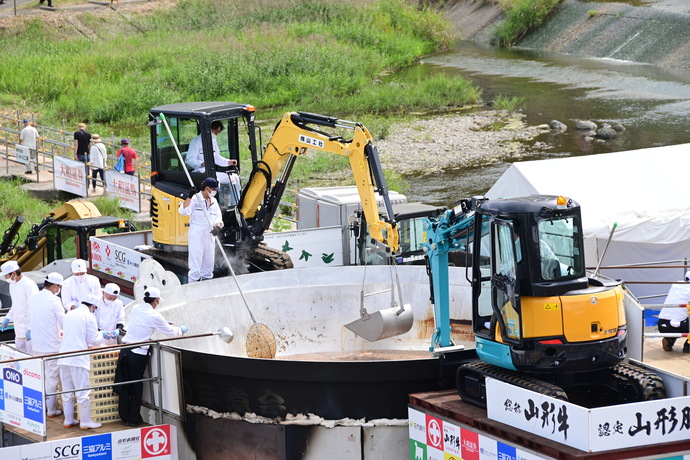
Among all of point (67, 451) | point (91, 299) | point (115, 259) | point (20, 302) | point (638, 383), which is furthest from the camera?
point (115, 259)

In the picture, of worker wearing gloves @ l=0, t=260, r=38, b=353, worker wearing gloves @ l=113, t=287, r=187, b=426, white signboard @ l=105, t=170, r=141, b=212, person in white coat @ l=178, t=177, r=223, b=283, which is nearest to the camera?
worker wearing gloves @ l=113, t=287, r=187, b=426

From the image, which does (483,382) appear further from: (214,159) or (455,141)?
(455,141)

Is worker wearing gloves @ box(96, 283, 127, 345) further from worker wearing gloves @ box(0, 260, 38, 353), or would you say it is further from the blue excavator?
the blue excavator

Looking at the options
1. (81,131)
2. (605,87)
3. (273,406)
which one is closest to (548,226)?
(273,406)

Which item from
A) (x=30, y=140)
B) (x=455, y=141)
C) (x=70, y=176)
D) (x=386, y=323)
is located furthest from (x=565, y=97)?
(x=386, y=323)

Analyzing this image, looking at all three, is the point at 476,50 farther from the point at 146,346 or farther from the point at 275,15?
the point at 146,346

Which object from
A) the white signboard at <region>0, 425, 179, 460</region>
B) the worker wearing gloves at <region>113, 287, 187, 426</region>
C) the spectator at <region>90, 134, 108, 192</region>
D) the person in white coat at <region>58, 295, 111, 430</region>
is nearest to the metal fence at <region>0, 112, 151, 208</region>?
the spectator at <region>90, 134, 108, 192</region>

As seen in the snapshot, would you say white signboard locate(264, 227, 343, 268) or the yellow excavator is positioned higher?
the yellow excavator

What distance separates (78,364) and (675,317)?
7624 millimetres

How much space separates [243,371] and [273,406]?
0.55 m

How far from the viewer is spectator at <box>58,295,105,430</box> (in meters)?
13.2

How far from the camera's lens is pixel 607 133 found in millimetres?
39469

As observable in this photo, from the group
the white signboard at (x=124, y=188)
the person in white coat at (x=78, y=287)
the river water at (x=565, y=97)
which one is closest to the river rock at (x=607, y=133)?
the river water at (x=565, y=97)

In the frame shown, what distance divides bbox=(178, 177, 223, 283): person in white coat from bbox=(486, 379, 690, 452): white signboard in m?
6.76
